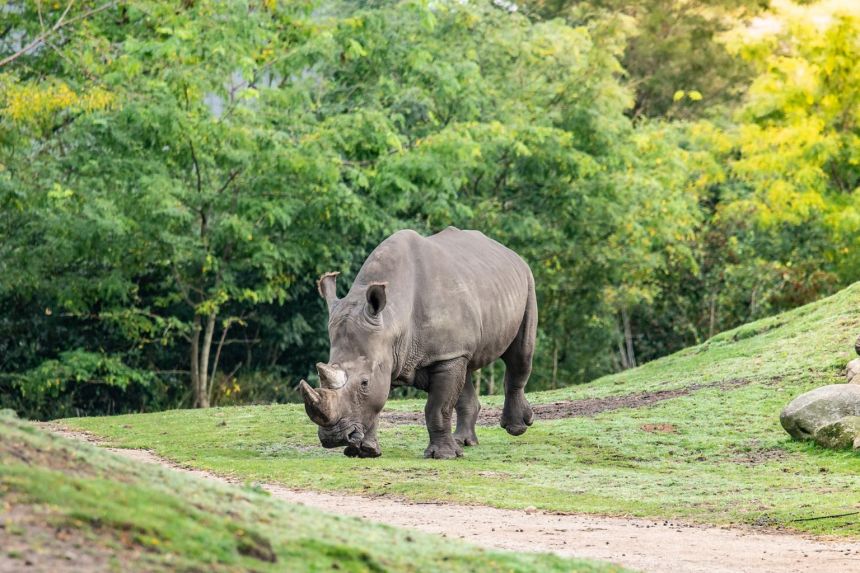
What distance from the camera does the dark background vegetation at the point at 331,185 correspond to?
21938 millimetres

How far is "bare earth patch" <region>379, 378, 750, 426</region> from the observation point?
19172 millimetres

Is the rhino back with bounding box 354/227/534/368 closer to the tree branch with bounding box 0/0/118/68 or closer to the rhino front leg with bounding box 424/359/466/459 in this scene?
the rhino front leg with bounding box 424/359/466/459

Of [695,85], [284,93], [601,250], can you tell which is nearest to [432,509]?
[284,93]

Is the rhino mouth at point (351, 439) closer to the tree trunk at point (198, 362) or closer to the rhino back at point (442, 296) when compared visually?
the rhino back at point (442, 296)

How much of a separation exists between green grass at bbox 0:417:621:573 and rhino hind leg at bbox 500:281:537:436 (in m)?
8.88

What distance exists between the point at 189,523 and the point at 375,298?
25.1 ft

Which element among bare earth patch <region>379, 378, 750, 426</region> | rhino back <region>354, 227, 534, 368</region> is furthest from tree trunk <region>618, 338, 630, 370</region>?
rhino back <region>354, 227, 534, 368</region>

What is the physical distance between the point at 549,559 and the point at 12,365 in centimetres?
1787

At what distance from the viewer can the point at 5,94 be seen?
64.5ft

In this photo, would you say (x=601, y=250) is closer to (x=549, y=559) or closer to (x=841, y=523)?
(x=841, y=523)

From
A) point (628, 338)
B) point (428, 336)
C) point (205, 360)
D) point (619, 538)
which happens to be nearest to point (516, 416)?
point (428, 336)

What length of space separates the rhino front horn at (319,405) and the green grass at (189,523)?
528 centimetres

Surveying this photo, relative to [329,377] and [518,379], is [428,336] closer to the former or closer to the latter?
[329,377]

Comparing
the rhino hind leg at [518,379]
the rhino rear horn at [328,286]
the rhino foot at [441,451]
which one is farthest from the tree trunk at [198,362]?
the rhino foot at [441,451]
